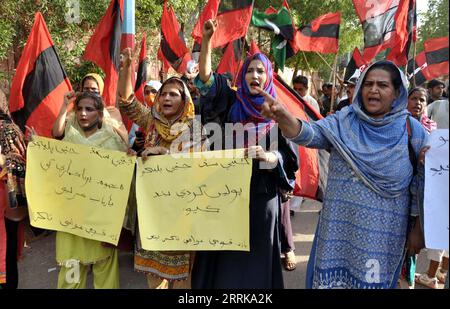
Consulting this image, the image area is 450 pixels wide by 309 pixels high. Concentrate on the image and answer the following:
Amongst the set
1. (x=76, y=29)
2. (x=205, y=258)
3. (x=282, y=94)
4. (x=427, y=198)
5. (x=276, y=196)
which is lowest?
(x=205, y=258)

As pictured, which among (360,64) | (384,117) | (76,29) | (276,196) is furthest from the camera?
(76,29)

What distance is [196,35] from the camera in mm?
4508

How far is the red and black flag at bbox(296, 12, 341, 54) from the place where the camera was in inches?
206

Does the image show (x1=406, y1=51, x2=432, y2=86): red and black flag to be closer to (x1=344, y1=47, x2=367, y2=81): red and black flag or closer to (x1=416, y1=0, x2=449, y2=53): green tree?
(x1=344, y1=47, x2=367, y2=81): red and black flag

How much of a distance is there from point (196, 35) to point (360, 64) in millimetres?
2169

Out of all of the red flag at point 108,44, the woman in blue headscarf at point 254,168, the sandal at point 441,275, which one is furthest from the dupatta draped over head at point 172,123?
the sandal at point 441,275

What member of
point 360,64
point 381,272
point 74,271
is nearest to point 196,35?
point 360,64

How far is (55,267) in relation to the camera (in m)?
3.65

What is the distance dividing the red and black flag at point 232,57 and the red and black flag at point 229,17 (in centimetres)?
15

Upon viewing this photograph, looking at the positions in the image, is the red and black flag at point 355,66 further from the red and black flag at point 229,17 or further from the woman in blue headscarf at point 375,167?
the woman in blue headscarf at point 375,167

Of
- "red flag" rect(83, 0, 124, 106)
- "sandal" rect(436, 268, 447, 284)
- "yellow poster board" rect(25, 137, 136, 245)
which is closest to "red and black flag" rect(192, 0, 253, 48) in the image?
"red flag" rect(83, 0, 124, 106)

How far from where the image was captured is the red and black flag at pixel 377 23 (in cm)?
440

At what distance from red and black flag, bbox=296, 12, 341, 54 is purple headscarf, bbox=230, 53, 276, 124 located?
3.03 metres

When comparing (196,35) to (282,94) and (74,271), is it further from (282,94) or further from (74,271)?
(74,271)
